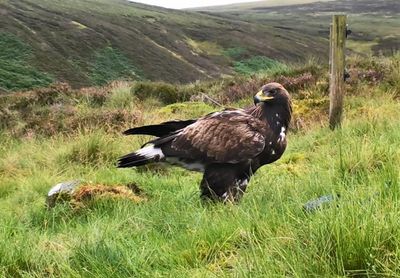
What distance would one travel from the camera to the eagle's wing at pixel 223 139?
4.80m

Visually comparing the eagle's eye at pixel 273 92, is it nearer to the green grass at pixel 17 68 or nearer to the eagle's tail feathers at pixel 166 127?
the eagle's tail feathers at pixel 166 127

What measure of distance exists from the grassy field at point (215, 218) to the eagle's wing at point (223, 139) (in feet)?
1.37

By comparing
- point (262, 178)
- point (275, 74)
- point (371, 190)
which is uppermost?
point (371, 190)

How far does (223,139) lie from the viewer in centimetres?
490

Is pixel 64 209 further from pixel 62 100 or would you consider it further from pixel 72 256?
pixel 62 100

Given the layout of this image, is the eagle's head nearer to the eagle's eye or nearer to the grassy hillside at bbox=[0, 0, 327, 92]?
the eagle's eye

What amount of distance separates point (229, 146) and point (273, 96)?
0.65 meters

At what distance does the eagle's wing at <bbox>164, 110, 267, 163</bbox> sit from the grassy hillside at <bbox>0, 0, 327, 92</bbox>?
2286 centimetres

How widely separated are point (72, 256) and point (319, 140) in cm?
575

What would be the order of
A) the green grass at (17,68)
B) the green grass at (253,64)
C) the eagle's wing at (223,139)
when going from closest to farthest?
the eagle's wing at (223,139) → the green grass at (17,68) → the green grass at (253,64)

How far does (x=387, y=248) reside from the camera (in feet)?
9.04

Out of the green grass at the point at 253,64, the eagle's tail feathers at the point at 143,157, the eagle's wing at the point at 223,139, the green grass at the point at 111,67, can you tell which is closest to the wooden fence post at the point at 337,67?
the eagle's wing at the point at 223,139

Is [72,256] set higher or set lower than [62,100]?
higher

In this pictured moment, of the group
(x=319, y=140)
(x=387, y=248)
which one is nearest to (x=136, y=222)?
(x=387, y=248)
